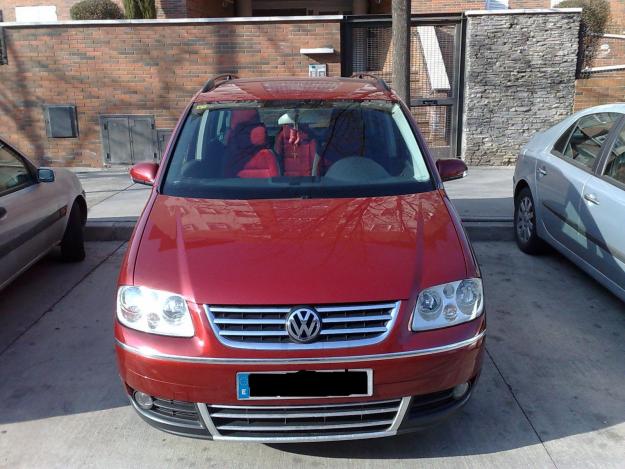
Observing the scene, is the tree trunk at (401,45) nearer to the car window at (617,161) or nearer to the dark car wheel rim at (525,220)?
the dark car wheel rim at (525,220)

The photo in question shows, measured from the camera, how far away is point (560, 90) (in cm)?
994

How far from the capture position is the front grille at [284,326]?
104 inches

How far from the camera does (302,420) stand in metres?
2.71

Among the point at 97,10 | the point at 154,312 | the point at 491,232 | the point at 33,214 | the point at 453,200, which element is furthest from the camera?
the point at 97,10

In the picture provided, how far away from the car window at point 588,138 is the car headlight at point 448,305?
8.49 ft

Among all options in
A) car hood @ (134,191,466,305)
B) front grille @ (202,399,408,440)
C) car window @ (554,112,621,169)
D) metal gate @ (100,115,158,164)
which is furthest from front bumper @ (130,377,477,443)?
metal gate @ (100,115,158,164)

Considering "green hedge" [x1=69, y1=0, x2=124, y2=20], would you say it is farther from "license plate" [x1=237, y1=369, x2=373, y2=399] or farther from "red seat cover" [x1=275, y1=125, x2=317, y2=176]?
"license plate" [x1=237, y1=369, x2=373, y2=399]

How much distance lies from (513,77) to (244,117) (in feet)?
23.2

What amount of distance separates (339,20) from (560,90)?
3705 mm

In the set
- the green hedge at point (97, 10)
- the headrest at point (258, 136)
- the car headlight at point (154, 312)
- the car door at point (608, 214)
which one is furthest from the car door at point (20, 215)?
the green hedge at point (97, 10)

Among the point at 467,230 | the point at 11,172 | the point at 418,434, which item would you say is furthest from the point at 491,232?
the point at 11,172

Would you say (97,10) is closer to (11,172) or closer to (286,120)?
(11,172)

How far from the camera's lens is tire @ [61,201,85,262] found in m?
5.88

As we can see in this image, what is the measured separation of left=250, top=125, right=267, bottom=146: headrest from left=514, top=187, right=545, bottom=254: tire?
2967 mm
